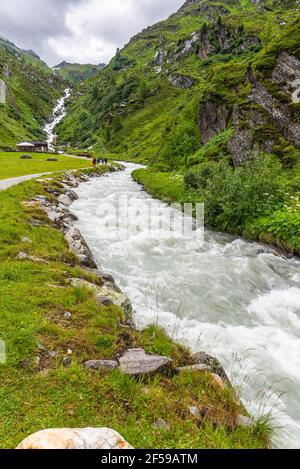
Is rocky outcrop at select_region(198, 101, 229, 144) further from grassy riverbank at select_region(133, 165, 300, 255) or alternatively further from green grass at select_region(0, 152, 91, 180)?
grassy riverbank at select_region(133, 165, 300, 255)

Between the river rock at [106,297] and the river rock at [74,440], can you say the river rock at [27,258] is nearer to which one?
the river rock at [106,297]

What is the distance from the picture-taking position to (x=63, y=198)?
87.0ft

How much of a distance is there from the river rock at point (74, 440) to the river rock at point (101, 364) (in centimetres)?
187

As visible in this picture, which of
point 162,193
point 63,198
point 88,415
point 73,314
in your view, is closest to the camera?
point 88,415

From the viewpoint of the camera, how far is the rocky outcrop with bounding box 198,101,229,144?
151 ft

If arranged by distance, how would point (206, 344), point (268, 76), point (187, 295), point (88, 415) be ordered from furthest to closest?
point (268, 76) → point (187, 295) → point (206, 344) → point (88, 415)

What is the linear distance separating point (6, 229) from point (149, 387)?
10.1 metres

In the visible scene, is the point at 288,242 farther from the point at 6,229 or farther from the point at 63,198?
the point at 63,198

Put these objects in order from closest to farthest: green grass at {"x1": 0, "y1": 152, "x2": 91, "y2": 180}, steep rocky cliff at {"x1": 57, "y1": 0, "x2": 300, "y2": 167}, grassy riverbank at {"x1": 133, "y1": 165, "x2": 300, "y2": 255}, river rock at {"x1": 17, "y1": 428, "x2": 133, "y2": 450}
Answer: river rock at {"x1": 17, "y1": 428, "x2": 133, "y2": 450}
grassy riverbank at {"x1": 133, "y1": 165, "x2": 300, "y2": 255}
steep rocky cliff at {"x1": 57, "y1": 0, "x2": 300, "y2": 167}
green grass at {"x1": 0, "y1": 152, "x2": 91, "y2": 180}

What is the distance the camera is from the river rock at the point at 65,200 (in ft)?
83.5

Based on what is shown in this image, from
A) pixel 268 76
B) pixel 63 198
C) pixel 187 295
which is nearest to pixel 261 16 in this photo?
pixel 268 76

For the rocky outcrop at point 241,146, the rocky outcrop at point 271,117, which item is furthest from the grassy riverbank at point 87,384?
the rocky outcrop at point 241,146

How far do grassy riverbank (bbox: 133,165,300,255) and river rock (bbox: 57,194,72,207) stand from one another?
39.3 ft

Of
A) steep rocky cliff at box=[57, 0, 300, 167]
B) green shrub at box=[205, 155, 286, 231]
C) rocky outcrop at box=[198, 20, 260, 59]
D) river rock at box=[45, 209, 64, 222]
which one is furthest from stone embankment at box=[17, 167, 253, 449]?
rocky outcrop at box=[198, 20, 260, 59]
